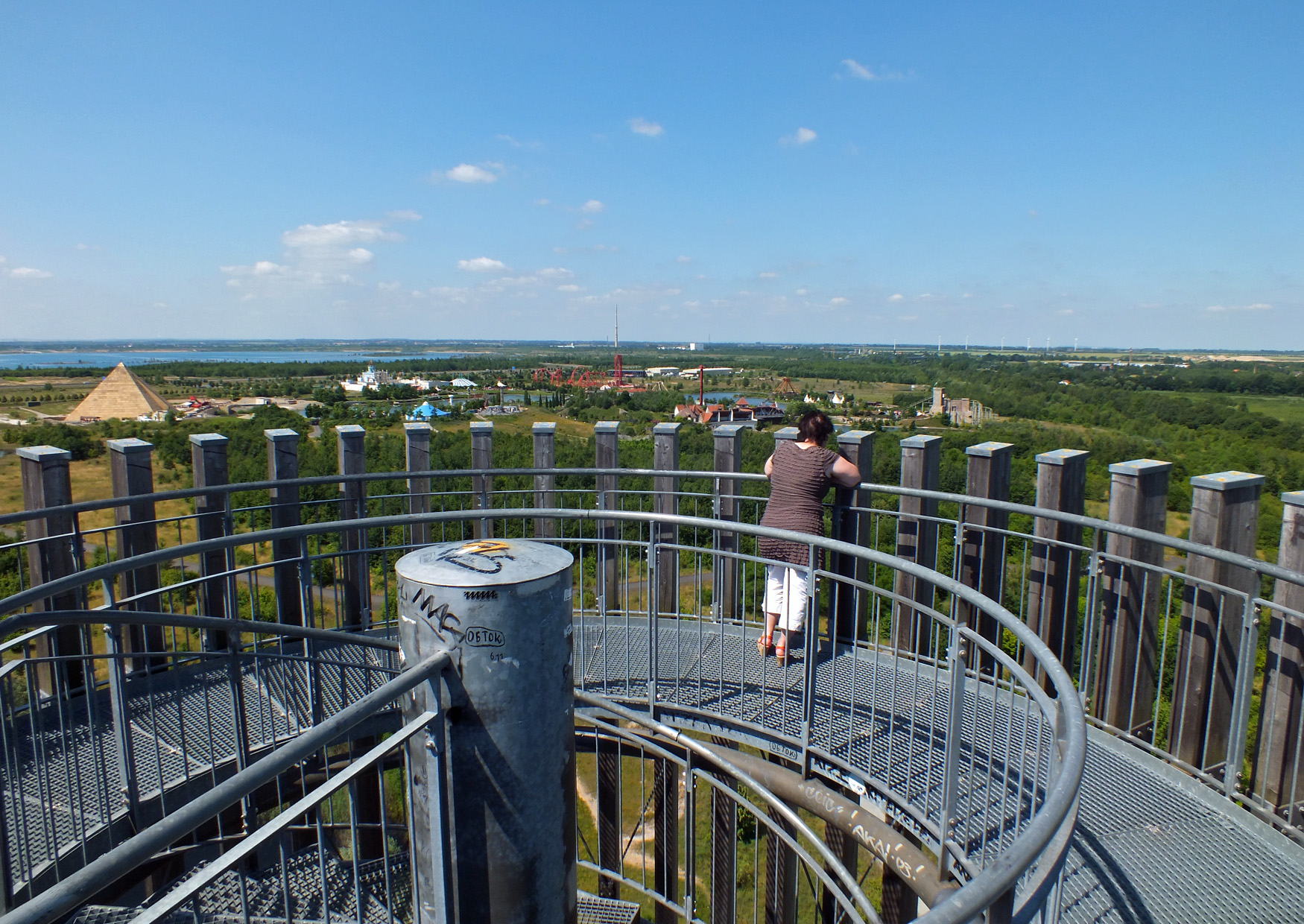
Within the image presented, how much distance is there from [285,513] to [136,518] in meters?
1.05

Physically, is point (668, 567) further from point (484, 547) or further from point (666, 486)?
point (484, 547)

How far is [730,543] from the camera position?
8172 mm

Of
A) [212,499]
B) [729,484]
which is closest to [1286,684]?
[729,484]

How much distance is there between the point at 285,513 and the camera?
6660mm

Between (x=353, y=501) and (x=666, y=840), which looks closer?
(x=666, y=840)

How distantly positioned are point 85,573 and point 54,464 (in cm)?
369

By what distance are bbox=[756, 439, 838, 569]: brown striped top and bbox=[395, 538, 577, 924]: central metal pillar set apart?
11.5 feet

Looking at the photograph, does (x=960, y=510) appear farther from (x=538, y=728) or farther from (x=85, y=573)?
(x=85, y=573)

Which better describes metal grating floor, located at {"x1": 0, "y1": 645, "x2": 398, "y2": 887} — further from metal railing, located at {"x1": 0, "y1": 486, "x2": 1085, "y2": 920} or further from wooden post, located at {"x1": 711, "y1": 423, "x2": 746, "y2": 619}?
wooden post, located at {"x1": 711, "y1": 423, "x2": 746, "y2": 619}

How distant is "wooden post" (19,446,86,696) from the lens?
5559 millimetres

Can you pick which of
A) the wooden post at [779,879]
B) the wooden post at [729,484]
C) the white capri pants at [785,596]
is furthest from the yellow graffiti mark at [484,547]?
the wooden post at [729,484]

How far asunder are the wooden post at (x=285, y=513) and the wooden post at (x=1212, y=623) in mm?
6058

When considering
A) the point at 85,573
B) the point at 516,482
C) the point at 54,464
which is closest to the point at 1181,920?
the point at 85,573

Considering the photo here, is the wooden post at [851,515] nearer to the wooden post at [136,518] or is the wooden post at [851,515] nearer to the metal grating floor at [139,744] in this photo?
the metal grating floor at [139,744]
